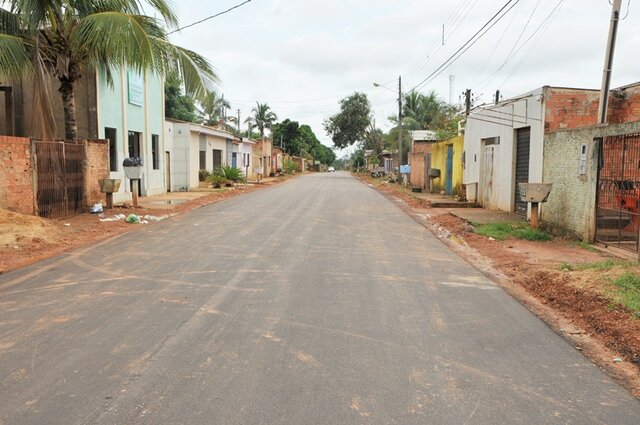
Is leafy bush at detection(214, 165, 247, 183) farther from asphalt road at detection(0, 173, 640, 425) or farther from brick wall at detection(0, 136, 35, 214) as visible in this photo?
asphalt road at detection(0, 173, 640, 425)

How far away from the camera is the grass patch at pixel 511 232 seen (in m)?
11.6

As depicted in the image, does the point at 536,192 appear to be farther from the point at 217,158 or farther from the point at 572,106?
the point at 217,158

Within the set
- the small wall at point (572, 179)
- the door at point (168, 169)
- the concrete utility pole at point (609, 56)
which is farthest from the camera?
the door at point (168, 169)

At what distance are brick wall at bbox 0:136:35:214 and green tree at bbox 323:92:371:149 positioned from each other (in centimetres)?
5422

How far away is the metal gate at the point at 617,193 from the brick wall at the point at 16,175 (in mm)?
12374

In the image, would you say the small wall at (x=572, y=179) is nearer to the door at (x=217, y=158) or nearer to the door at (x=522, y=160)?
the door at (x=522, y=160)

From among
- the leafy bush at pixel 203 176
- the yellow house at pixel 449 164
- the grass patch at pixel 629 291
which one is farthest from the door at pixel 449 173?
the grass patch at pixel 629 291

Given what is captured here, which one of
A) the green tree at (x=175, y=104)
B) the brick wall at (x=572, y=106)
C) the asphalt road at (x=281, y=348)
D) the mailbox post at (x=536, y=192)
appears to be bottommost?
the asphalt road at (x=281, y=348)

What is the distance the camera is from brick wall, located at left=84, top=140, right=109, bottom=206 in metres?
15.8

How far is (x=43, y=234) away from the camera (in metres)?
11.1

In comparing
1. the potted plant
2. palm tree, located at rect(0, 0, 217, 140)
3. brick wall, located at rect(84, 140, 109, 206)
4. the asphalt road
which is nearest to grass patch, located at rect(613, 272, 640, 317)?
the asphalt road

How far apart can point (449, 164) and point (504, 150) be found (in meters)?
8.27

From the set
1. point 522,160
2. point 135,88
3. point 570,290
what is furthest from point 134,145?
point 570,290

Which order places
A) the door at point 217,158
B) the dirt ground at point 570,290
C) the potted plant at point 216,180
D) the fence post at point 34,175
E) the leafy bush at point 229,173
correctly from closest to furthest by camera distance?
the dirt ground at point 570,290
the fence post at point 34,175
the potted plant at point 216,180
the leafy bush at point 229,173
the door at point 217,158
